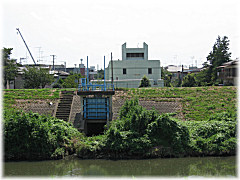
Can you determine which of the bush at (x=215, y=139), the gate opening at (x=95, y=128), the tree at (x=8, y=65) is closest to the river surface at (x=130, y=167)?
the bush at (x=215, y=139)

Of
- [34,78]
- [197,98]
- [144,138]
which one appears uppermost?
[34,78]

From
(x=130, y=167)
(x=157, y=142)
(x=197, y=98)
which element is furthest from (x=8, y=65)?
(x=130, y=167)

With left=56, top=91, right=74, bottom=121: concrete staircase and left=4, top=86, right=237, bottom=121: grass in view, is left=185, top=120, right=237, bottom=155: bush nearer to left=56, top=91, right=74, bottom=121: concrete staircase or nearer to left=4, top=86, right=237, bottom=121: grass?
left=4, top=86, right=237, bottom=121: grass

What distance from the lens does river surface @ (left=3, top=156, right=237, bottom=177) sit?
13.9 meters

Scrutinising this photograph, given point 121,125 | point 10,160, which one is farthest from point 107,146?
point 10,160

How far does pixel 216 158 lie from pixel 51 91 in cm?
1715

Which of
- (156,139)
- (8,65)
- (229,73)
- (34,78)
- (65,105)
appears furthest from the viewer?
(229,73)

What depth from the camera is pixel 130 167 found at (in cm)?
1494

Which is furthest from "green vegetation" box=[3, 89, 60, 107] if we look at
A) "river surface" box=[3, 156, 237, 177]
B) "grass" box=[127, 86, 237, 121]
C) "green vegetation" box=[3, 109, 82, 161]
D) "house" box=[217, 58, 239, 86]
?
"house" box=[217, 58, 239, 86]

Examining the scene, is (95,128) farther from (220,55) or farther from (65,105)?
(220,55)

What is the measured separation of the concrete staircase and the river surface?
7.07 metres

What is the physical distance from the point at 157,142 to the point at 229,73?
32.0 metres

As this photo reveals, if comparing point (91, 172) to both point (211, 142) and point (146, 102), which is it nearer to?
point (211, 142)

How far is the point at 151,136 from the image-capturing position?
1672 cm
